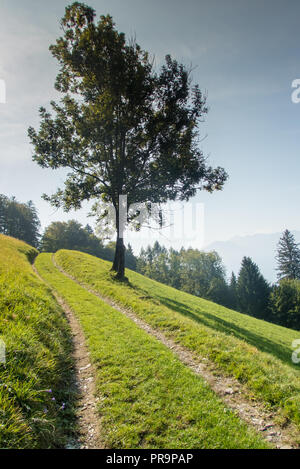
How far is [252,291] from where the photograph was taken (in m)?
61.8

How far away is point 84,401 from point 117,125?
20.4 m

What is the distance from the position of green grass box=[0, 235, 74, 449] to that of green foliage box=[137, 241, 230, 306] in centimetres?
7402

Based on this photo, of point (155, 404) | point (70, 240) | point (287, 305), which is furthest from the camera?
point (70, 240)

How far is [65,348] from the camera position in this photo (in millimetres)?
7730

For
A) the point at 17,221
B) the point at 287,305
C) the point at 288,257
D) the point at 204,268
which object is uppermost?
the point at 17,221

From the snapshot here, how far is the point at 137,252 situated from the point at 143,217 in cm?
10112

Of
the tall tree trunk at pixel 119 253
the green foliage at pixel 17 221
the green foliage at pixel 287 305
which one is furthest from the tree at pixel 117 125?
the green foliage at pixel 17 221

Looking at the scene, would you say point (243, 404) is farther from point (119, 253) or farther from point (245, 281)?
point (245, 281)

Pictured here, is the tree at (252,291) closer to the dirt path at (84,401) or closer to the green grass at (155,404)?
the green grass at (155,404)

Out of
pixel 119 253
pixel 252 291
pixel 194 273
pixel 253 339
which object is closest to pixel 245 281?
pixel 252 291

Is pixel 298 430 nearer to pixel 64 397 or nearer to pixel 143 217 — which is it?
pixel 64 397

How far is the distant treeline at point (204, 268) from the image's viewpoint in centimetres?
5359

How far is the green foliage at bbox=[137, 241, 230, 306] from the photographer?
7462cm

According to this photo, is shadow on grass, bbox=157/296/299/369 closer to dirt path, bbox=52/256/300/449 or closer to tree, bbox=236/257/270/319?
dirt path, bbox=52/256/300/449
